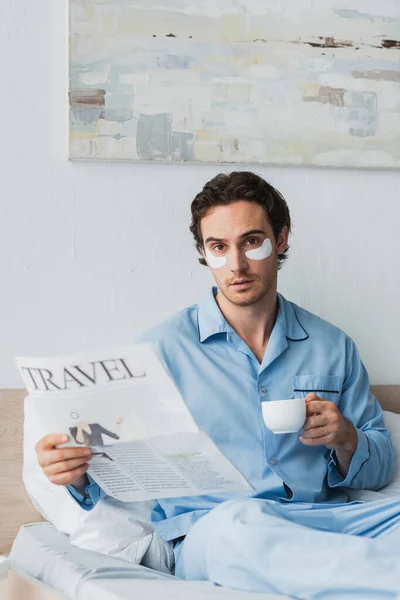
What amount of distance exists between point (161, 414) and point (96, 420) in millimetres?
105

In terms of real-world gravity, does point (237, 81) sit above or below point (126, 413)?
above

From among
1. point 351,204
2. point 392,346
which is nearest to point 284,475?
point 392,346

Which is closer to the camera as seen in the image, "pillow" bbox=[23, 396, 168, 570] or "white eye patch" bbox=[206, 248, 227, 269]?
"pillow" bbox=[23, 396, 168, 570]

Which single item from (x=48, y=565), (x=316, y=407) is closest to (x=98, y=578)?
(x=48, y=565)

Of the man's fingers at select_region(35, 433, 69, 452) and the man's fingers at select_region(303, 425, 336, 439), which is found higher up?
the man's fingers at select_region(35, 433, 69, 452)

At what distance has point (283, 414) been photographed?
1.45 metres

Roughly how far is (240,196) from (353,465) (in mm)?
595

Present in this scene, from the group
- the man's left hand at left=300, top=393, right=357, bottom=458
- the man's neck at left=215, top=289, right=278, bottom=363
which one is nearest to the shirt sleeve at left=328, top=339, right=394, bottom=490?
the man's left hand at left=300, top=393, right=357, bottom=458

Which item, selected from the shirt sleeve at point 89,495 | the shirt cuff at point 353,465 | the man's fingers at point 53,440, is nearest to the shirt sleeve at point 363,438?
the shirt cuff at point 353,465

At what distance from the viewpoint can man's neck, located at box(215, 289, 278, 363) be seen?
183 cm

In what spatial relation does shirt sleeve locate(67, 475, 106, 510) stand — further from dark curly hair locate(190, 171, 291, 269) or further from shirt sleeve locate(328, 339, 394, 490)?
dark curly hair locate(190, 171, 291, 269)

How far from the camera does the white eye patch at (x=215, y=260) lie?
1795 mm

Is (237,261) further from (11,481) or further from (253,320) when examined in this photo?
(11,481)

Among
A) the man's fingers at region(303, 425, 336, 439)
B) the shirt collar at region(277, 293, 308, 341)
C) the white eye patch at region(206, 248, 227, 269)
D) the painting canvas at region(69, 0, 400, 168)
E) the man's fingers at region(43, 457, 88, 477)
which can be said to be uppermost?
the painting canvas at region(69, 0, 400, 168)
